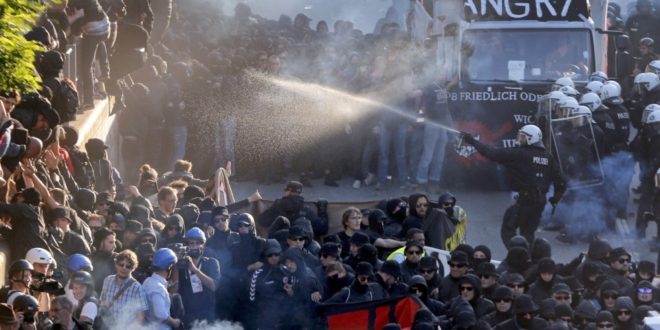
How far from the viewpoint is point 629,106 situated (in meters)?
24.9

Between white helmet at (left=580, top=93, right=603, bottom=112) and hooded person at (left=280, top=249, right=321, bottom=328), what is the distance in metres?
8.46

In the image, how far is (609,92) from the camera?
903 inches

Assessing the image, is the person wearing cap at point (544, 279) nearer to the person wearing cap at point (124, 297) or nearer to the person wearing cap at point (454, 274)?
the person wearing cap at point (454, 274)

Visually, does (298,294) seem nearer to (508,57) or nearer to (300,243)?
(300,243)

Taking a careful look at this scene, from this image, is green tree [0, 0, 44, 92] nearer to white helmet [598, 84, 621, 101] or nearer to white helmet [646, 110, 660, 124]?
white helmet [646, 110, 660, 124]

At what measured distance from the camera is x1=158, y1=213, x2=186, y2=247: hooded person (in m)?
15.1

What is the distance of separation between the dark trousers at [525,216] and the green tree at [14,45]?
9.62 m

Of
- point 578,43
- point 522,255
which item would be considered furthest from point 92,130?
point 578,43

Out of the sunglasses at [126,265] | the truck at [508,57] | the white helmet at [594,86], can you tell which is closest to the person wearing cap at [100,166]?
the sunglasses at [126,265]

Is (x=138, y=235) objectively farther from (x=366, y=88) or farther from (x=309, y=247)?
(x=366, y=88)

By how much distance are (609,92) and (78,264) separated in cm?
1129

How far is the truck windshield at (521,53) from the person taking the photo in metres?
23.8

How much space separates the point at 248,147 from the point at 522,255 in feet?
28.7

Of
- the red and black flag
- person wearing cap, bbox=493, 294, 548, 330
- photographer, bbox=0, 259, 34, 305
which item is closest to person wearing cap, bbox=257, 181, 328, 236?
the red and black flag
